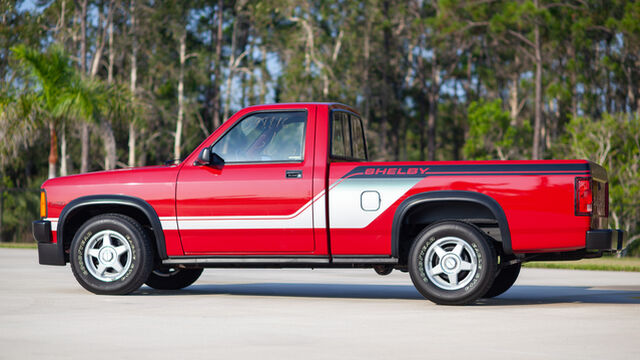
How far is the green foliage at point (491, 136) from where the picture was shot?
157 ft

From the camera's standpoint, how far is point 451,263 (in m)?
9.50

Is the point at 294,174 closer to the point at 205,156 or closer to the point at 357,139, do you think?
the point at 205,156

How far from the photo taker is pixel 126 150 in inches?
2156

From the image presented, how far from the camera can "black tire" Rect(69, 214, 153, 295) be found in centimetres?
1030

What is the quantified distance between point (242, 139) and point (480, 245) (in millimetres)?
2808

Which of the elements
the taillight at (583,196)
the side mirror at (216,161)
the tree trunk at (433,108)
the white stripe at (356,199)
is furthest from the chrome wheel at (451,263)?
the tree trunk at (433,108)

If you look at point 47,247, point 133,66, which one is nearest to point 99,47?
point 133,66

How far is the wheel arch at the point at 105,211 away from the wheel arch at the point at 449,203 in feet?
8.42

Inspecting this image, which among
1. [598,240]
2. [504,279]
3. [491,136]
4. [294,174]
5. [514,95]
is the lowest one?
[504,279]

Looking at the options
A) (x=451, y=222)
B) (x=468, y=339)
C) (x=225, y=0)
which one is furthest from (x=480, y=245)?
(x=225, y=0)

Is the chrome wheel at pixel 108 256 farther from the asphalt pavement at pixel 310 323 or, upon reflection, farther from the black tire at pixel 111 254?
the asphalt pavement at pixel 310 323

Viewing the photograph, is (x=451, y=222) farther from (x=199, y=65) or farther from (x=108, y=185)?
(x=199, y=65)

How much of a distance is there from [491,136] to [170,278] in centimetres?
3877

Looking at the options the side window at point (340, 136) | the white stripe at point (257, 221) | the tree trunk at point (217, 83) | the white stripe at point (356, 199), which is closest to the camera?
the white stripe at point (356, 199)
